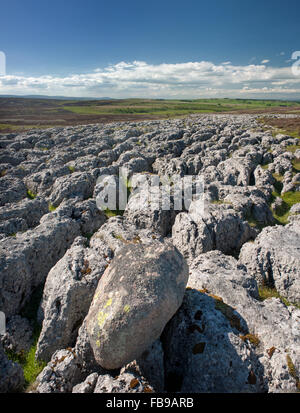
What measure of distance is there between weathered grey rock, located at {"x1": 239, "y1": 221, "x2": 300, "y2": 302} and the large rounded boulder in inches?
336

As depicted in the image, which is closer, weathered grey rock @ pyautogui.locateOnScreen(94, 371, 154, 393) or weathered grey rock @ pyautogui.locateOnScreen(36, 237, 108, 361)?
weathered grey rock @ pyautogui.locateOnScreen(94, 371, 154, 393)

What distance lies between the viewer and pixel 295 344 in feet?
28.3

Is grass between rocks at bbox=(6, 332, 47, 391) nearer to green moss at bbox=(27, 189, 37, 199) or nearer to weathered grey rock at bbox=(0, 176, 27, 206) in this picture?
weathered grey rock at bbox=(0, 176, 27, 206)

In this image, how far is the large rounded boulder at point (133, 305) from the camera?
7664mm

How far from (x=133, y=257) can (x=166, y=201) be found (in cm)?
1334

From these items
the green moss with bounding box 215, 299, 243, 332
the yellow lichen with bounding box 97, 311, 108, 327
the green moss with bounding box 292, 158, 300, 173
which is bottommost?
the green moss with bounding box 215, 299, 243, 332

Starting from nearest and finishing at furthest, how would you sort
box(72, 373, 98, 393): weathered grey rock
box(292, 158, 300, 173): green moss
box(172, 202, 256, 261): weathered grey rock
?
box(72, 373, 98, 393): weathered grey rock, box(172, 202, 256, 261): weathered grey rock, box(292, 158, 300, 173): green moss

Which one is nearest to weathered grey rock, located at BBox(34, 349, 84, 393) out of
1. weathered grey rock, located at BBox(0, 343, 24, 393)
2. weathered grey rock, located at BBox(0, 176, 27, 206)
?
weathered grey rock, located at BBox(0, 343, 24, 393)

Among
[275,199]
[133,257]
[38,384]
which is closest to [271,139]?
[275,199]

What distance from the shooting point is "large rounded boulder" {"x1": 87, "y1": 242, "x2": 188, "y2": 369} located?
25.1ft

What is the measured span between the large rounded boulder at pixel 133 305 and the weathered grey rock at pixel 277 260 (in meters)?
8.54

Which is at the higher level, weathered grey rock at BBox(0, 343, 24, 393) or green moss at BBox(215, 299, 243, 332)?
green moss at BBox(215, 299, 243, 332)

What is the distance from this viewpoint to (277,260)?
14383 millimetres
